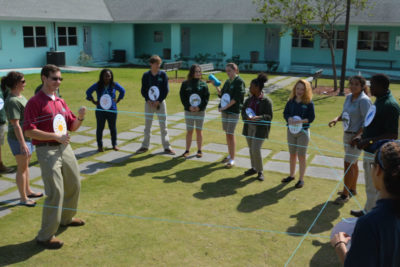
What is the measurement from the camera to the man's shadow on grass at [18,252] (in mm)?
4094

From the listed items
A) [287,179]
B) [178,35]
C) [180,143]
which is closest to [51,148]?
[287,179]

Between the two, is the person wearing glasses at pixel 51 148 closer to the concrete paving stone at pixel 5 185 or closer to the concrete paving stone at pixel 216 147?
the concrete paving stone at pixel 5 185

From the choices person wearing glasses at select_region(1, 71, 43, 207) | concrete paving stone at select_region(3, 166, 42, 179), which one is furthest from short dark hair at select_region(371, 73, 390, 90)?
concrete paving stone at select_region(3, 166, 42, 179)

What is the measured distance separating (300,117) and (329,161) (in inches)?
71.5

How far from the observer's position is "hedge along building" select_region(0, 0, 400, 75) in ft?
72.9

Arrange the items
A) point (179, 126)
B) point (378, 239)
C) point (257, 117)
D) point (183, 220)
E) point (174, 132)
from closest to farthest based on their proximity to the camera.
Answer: point (378, 239) → point (183, 220) → point (257, 117) → point (174, 132) → point (179, 126)

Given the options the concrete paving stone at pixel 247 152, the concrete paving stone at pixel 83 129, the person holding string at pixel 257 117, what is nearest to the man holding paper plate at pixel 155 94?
the concrete paving stone at pixel 247 152

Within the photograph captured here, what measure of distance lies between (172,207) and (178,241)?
0.96 meters

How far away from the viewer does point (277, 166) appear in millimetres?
7152

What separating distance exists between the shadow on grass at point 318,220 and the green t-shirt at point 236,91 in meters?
2.40

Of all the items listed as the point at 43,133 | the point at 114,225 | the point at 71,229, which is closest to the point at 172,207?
the point at 114,225

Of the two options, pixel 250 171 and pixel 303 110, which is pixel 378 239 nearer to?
pixel 303 110

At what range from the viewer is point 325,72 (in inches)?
905

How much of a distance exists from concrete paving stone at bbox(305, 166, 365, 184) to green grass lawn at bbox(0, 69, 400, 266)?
138 mm
